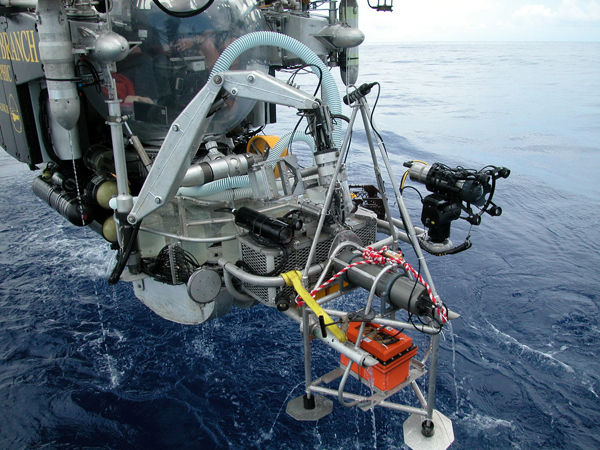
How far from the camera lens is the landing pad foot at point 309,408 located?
3.61 meters

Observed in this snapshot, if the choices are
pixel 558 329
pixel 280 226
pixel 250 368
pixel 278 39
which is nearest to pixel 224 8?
pixel 278 39

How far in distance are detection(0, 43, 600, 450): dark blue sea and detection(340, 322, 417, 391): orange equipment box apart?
60 cm

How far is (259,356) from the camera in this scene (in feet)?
14.8

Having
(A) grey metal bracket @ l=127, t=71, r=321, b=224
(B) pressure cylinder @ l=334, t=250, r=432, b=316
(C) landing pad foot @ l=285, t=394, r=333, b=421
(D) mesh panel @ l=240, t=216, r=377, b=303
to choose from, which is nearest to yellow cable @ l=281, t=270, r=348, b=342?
(D) mesh panel @ l=240, t=216, r=377, b=303

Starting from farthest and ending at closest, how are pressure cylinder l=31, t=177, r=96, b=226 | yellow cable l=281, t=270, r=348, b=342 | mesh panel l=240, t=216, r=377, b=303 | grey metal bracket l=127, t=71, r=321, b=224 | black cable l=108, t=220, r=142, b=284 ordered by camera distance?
1. pressure cylinder l=31, t=177, r=96, b=226
2. black cable l=108, t=220, r=142, b=284
3. mesh panel l=240, t=216, r=377, b=303
4. grey metal bracket l=127, t=71, r=321, b=224
5. yellow cable l=281, t=270, r=348, b=342

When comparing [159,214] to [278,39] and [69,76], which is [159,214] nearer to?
[69,76]

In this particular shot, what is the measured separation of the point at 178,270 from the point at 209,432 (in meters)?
1.24

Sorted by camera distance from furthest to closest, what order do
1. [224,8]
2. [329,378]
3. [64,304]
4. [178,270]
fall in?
1. [64,304]
2. [224,8]
3. [178,270]
4. [329,378]

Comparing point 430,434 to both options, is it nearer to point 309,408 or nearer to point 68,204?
point 309,408

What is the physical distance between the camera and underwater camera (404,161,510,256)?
11.3 ft

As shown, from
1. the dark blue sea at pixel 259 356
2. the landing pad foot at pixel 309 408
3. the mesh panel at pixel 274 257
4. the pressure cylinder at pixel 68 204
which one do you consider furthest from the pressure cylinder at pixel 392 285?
the pressure cylinder at pixel 68 204

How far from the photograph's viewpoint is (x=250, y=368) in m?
4.35

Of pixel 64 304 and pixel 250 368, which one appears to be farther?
pixel 64 304

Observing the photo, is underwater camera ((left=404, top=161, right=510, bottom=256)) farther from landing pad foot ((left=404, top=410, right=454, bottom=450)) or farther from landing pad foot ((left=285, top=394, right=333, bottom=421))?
landing pad foot ((left=285, top=394, right=333, bottom=421))
